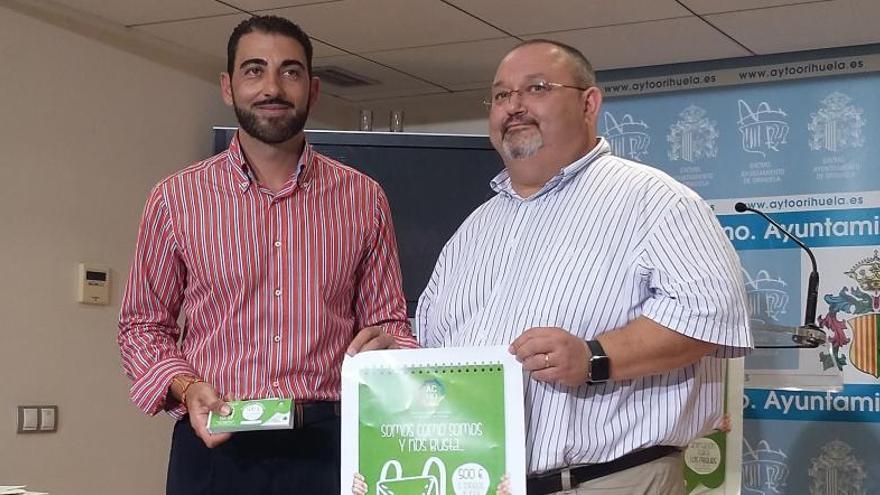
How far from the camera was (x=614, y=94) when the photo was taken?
5.79 m

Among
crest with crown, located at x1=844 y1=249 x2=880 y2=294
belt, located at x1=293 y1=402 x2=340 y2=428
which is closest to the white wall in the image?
belt, located at x1=293 y1=402 x2=340 y2=428

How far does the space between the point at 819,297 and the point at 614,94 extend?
4.48 ft

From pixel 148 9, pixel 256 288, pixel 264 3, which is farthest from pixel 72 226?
pixel 256 288

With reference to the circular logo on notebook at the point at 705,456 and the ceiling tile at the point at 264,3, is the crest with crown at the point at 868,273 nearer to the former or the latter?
the circular logo on notebook at the point at 705,456

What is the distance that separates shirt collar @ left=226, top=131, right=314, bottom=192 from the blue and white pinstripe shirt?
0.46 metres

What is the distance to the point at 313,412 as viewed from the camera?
229 centimetres

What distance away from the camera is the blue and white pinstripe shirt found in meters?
1.97

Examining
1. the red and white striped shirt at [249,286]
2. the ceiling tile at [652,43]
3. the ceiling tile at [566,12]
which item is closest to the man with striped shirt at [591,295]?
the red and white striped shirt at [249,286]

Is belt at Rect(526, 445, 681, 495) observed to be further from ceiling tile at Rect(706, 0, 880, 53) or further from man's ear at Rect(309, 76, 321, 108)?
ceiling tile at Rect(706, 0, 880, 53)

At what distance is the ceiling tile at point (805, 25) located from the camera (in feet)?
15.4

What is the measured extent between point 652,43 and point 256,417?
12.0 feet

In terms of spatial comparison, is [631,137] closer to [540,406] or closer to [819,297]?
[819,297]

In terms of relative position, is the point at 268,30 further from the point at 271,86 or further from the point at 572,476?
the point at 572,476

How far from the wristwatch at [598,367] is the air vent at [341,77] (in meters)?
3.95
